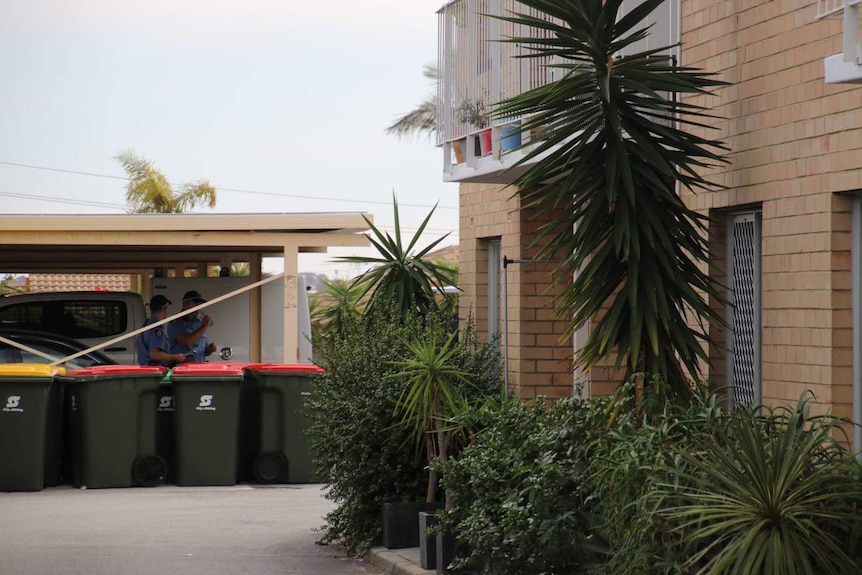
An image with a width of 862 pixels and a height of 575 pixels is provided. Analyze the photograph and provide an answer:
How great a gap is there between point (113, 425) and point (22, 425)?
98 centimetres

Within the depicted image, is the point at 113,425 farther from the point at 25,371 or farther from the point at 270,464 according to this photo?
the point at 270,464

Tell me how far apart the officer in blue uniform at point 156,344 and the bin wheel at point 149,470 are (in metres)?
2.27

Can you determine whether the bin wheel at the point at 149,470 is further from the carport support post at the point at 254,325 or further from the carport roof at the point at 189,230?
the carport support post at the point at 254,325

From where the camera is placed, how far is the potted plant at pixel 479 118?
35.8 ft

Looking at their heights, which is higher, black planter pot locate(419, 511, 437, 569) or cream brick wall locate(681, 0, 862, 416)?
cream brick wall locate(681, 0, 862, 416)

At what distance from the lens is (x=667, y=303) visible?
718cm

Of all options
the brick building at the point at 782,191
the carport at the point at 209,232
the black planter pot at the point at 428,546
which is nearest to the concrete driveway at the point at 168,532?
the black planter pot at the point at 428,546

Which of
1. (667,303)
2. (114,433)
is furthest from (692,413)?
(114,433)

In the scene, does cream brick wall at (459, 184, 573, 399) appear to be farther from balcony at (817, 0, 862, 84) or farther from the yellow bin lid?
the yellow bin lid

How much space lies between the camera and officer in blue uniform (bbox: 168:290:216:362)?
17.0 m

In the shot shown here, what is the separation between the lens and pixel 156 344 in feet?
55.2

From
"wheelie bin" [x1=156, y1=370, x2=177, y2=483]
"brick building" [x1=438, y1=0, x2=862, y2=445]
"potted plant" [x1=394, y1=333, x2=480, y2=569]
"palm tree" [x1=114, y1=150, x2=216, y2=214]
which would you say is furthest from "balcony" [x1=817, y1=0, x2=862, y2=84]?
"palm tree" [x1=114, y1=150, x2=216, y2=214]

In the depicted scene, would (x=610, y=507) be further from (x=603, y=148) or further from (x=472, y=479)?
(x=603, y=148)

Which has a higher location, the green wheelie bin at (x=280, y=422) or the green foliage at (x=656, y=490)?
the green foliage at (x=656, y=490)
